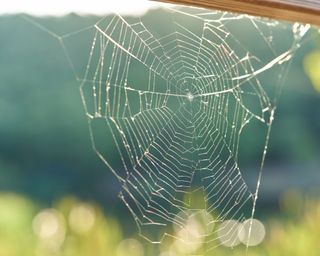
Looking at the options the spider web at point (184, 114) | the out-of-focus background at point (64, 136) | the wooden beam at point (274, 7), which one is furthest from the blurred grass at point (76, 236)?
the wooden beam at point (274, 7)

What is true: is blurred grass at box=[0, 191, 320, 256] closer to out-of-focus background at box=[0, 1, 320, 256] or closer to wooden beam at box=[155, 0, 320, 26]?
out-of-focus background at box=[0, 1, 320, 256]

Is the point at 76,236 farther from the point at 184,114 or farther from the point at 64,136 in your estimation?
the point at 64,136

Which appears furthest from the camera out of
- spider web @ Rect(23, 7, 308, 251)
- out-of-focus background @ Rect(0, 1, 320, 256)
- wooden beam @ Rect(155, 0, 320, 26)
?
out-of-focus background @ Rect(0, 1, 320, 256)

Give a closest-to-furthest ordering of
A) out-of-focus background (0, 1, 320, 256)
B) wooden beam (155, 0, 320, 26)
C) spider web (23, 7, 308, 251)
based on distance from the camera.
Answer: wooden beam (155, 0, 320, 26)
spider web (23, 7, 308, 251)
out-of-focus background (0, 1, 320, 256)

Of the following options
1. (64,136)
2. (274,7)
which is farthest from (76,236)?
(64,136)

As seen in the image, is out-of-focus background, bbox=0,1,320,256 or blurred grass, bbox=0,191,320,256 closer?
blurred grass, bbox=0,191,320,256

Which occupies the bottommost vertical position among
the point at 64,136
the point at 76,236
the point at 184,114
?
the point at 76,236

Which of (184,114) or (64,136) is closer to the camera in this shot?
(184,114)

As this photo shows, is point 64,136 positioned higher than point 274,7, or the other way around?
point 274,7

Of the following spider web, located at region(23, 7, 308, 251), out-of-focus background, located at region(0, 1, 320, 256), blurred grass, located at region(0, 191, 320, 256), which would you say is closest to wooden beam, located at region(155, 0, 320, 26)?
spider web, located at region(23, 7, 308, 251)
